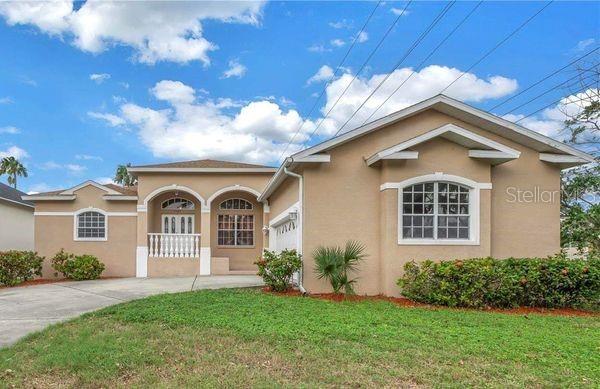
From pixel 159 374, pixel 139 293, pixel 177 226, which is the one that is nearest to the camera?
pixel 159 374

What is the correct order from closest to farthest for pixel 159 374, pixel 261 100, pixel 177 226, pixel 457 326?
pixel 159 374 → pixel 457 326 → pixel 177 226 → pixel 261 100

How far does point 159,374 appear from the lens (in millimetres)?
5059

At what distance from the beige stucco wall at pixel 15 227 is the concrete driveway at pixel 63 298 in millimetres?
9118

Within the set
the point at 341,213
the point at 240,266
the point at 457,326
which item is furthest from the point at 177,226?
the point at 457,326

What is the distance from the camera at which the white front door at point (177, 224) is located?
1903cm

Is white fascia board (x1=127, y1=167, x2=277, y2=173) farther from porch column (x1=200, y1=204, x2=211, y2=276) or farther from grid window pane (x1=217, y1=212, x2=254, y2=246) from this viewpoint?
grid window pane (x1=217, y1=212, x2=254, y2=246)

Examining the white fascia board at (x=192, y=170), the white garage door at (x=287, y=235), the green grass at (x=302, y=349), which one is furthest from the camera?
the white fascia board at (x=192, y=170)

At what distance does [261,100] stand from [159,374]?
61.4ft

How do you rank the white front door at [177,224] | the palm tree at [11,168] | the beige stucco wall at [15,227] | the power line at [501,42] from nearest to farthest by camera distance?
the power line at [501,42] → the white front door at [177,224] → the beige stucco wall at [15,227] → the palm tree at [11,168]

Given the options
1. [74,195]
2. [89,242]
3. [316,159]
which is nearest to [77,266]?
[89,242]

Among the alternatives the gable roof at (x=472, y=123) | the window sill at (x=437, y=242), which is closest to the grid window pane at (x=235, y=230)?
the gable roof at (x=472, y=123)

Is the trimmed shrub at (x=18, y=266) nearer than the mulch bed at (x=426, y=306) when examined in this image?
No

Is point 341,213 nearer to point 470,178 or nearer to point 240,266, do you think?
point 470,178

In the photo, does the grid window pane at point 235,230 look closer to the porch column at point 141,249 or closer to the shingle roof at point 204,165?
the shingle roof at point 204,165
